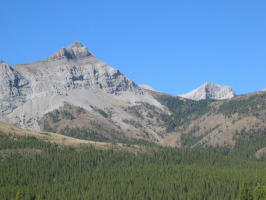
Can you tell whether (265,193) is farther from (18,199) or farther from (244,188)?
(18,199)

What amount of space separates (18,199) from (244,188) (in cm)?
8741

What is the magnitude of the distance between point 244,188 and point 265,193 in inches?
343

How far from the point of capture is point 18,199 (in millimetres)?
174750

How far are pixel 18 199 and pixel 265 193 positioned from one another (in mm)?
93759

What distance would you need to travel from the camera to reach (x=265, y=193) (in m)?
177

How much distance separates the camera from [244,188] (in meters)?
182

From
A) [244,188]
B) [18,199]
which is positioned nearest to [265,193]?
[244,188]
